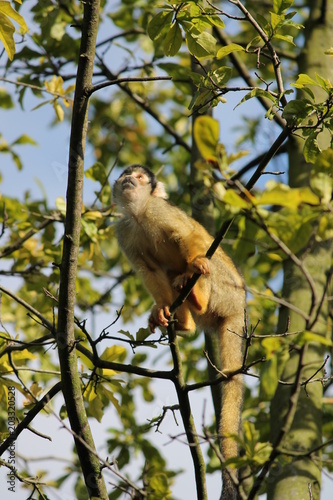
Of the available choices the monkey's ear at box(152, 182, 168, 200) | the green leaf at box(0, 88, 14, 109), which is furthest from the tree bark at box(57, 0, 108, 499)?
the green leaf at box(0, 88, 14, 109)

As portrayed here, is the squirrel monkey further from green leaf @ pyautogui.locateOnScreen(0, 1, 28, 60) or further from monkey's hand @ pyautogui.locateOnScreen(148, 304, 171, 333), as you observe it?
green leaf @ pyautogui.locateOnScreen(0, 1, 28, 60)

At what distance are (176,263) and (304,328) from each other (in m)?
1.32

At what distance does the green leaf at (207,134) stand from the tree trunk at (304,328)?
2.00m

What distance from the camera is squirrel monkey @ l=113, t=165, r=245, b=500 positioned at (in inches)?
195

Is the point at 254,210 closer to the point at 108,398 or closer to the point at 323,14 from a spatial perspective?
the point at 108,398

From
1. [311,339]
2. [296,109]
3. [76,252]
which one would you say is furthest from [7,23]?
[311,339]

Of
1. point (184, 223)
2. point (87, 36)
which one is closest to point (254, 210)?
point (87, 36)

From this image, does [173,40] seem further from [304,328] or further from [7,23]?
[304,328]

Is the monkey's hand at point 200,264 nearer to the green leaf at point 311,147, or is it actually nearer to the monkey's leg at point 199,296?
the monkey's leg at point 199,296

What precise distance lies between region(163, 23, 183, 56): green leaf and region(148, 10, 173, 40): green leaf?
0.13 feet

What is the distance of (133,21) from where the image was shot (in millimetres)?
7098

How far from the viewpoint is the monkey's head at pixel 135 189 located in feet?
17.7

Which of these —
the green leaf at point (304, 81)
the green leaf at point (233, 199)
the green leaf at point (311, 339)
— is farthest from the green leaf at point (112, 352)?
the green leaf at point (233, 199)

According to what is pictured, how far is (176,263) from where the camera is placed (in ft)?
17.0
